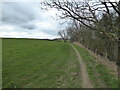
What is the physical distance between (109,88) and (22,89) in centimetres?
402

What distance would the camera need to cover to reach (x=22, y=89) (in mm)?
6391

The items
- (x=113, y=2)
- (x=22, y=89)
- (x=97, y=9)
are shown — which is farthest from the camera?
(x=97, y=9)

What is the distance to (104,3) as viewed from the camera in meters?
10.7

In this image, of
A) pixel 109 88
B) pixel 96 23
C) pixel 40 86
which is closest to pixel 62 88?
pixel 40 86

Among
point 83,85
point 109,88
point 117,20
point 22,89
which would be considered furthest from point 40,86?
point 117,20

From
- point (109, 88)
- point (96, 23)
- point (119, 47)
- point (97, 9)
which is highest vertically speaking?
point (97, 9)

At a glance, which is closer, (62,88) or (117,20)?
(62,88)

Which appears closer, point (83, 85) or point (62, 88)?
point (62, 88)

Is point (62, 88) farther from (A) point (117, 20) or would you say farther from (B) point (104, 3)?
(A) point (117, 20)

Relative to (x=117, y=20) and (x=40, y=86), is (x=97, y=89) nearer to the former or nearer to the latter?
(x=40, y=86)

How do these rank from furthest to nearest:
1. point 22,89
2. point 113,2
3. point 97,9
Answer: point 97,9, point 113,2, point 22,89

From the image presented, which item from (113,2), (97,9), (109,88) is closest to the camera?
(109,88)

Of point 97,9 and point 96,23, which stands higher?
point 97,9

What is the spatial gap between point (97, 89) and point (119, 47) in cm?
636
